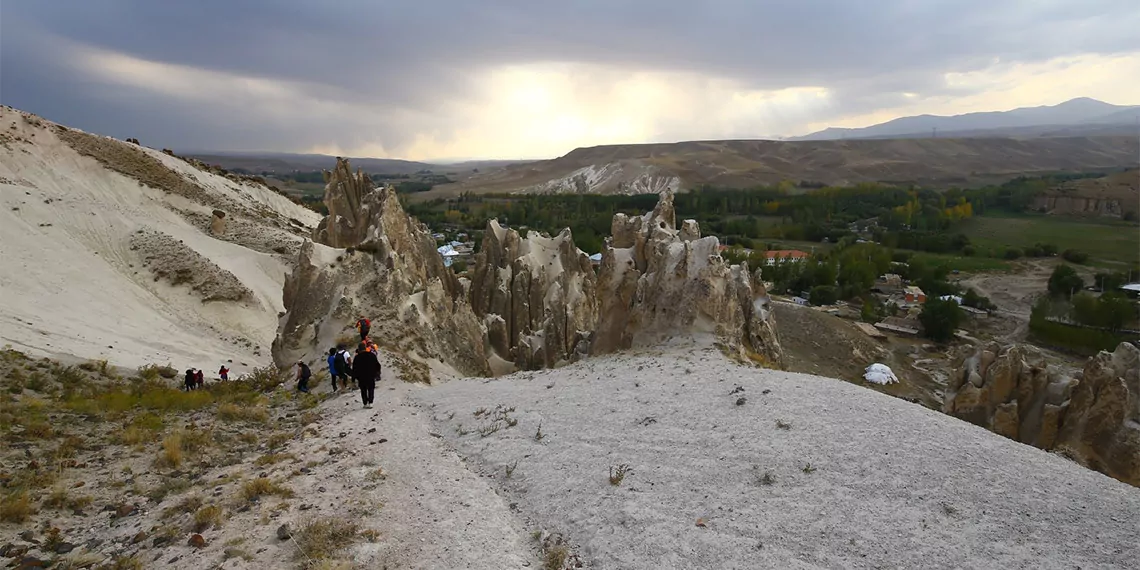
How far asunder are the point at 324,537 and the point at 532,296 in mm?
17863

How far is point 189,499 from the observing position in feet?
20.7

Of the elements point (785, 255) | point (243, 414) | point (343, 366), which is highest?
point (343, 366)

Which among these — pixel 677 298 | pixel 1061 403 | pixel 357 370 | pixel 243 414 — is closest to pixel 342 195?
pixel 677 298

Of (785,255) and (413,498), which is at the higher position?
(413,498)

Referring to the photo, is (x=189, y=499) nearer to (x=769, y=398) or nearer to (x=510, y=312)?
(x=769, y=398)

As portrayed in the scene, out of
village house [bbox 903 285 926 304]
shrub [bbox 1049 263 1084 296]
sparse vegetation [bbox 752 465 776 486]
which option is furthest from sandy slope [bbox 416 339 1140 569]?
shrub [bbox 1049 263 1084 296]

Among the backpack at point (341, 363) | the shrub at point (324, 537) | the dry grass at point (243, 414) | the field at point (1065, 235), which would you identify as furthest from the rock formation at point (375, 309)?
the field at point (1065, 235)

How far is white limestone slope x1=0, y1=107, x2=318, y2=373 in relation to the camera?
17.5 meters

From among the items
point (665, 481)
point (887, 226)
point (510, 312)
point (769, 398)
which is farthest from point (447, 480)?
point (887, 226)

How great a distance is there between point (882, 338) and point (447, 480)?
39.5 meters

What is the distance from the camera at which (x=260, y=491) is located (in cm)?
631

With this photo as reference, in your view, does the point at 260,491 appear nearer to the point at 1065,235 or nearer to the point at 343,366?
the point at 343,366

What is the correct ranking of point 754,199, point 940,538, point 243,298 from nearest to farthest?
point 940,538
point 243,298
point 754,199

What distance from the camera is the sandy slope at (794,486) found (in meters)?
5.14
